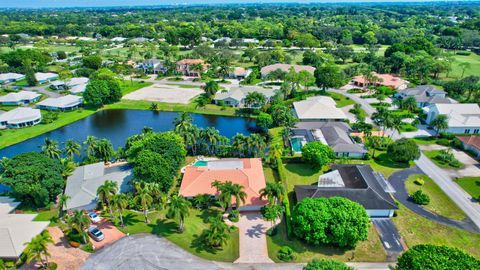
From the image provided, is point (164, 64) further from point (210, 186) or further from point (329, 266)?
point (329, 266)

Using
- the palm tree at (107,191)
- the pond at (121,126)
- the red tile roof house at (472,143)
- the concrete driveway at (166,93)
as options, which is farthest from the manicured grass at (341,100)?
the palm tree at (107,191)

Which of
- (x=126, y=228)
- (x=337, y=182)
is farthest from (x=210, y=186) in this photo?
(x=337, y=182)

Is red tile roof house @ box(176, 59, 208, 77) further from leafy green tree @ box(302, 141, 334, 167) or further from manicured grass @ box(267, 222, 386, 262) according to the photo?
manicured grass @ box(267, 222, 386, 262)

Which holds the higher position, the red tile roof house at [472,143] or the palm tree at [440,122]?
the palm tree at [440,122]

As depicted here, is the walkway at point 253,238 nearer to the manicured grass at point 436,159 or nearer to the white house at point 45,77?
the manicured grass at point 436,159

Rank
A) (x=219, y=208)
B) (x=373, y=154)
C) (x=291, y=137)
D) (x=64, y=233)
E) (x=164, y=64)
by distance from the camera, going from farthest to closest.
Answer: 1. (x=164, y=64)
2. (x=291, y=137)
3. (x=373, y=154)
4. (x=219, y=208)
5. (x=64, y=233)

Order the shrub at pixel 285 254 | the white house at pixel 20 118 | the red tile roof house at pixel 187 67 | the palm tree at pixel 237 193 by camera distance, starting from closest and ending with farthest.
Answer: the shrub at pixel 285 254
the palm tree at pixel 237 193
the white house at pixel 20 118
the red tile roof house at pixel 187 67

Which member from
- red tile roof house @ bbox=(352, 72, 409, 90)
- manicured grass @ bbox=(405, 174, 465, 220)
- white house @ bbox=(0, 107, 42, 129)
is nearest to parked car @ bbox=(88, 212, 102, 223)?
manicured grass @ bbox=(405, 174, 465, 220)

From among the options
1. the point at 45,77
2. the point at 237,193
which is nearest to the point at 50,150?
the point at 237,193
